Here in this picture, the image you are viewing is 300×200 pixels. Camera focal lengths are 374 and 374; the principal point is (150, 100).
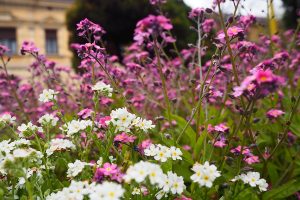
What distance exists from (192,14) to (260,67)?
0.87 metres

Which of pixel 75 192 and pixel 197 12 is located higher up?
pixel 197 12

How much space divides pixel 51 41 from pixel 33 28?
4.54ft

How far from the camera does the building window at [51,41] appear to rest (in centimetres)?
2325

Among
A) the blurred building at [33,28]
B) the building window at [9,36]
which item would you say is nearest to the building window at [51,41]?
the blurred building at [33,28]

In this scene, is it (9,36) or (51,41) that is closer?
(9,36)

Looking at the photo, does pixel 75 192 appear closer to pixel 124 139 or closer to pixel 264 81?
pixel 124 139

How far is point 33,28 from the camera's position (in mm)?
22531

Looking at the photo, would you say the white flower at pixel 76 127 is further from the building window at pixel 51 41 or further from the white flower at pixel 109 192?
the building window at pixel 51 41

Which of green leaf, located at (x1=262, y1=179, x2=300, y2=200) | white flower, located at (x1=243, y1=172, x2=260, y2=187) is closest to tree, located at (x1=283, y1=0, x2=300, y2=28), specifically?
green leaf, located at (x1=262, y1=179, x2=300, y2=200)

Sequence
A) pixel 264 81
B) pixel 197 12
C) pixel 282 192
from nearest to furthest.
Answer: pixel 264 81 < pixel 282 192 < pixel 197 12

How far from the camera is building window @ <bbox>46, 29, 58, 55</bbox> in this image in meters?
23.2

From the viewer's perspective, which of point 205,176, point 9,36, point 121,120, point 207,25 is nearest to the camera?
point 205,176

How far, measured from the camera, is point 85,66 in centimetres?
271

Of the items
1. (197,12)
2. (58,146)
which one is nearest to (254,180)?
(58,146)
